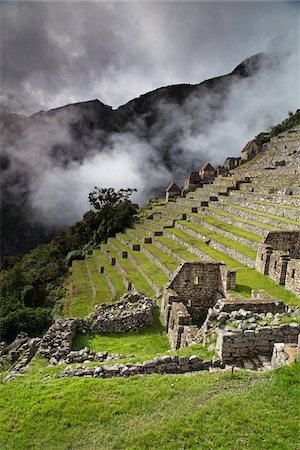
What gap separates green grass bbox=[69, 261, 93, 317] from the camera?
2075cm

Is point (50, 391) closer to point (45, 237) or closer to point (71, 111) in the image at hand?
point (45, 237)

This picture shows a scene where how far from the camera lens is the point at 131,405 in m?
5.74

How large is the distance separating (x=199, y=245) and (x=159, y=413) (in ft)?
53.4

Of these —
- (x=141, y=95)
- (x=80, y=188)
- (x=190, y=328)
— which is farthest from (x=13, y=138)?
(x=190, y=328)

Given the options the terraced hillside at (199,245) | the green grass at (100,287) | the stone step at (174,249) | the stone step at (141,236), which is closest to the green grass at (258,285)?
the terraced hillside at (199,245)

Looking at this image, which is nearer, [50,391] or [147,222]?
[50,391]

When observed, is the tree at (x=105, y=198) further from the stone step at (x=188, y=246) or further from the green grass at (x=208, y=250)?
the green grass at (x=208, y=250)

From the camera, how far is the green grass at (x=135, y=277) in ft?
59.9

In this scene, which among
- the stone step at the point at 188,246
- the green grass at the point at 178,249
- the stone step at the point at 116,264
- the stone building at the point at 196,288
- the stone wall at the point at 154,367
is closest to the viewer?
the stone wall at the point at 154,367

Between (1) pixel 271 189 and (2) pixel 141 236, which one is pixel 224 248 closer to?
(1) pixel 271 189

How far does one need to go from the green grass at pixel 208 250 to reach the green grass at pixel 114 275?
501 centimetres

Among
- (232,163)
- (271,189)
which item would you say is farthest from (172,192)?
(271,189)

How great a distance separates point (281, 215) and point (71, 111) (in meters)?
120

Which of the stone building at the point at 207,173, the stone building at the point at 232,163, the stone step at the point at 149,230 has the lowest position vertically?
the stone step at the point at 149,230
